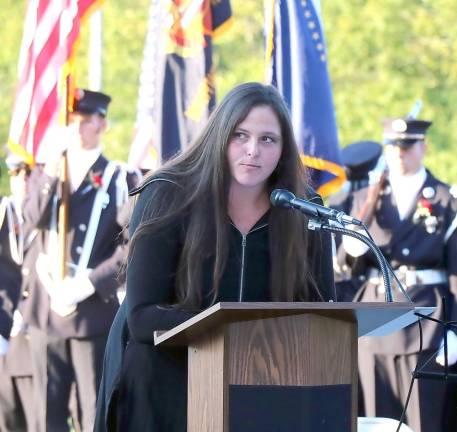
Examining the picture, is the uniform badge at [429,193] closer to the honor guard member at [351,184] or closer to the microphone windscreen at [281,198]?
the honor guard member at [351,184]

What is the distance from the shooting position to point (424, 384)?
966 centimetres

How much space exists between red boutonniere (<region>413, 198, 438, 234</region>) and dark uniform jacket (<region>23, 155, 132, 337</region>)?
1935mm

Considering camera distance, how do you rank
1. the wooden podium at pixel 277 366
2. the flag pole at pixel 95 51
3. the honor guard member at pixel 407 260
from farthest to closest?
the flag pole at pixel 95 51
the honor guard member at pixel 407 260
the wooden podium at pixel 277 366

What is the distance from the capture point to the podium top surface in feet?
12.7

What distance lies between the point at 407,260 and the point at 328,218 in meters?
5.45

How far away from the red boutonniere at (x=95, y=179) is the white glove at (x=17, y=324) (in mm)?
1081

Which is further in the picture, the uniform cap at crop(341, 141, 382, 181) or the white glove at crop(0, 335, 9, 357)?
the uniform cap at crop(341, 141, 382, 181)

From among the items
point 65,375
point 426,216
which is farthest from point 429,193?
point 65,375

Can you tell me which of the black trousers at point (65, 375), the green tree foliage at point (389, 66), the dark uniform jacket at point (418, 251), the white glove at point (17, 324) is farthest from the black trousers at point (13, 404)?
the green tree foliage at point (389, 66)

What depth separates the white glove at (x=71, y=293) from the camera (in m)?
9.54

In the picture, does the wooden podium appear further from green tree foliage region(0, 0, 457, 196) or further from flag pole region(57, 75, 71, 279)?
green tree foliage region(0, 0, 457, 196)

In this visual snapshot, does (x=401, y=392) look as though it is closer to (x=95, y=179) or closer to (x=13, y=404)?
(x=95, y=179)

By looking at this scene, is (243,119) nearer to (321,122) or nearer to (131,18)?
(321,122)

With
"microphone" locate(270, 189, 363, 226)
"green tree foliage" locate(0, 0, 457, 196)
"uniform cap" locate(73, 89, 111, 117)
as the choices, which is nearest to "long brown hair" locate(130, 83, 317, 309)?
"microphone" locate(270, 189, 363, 226)
